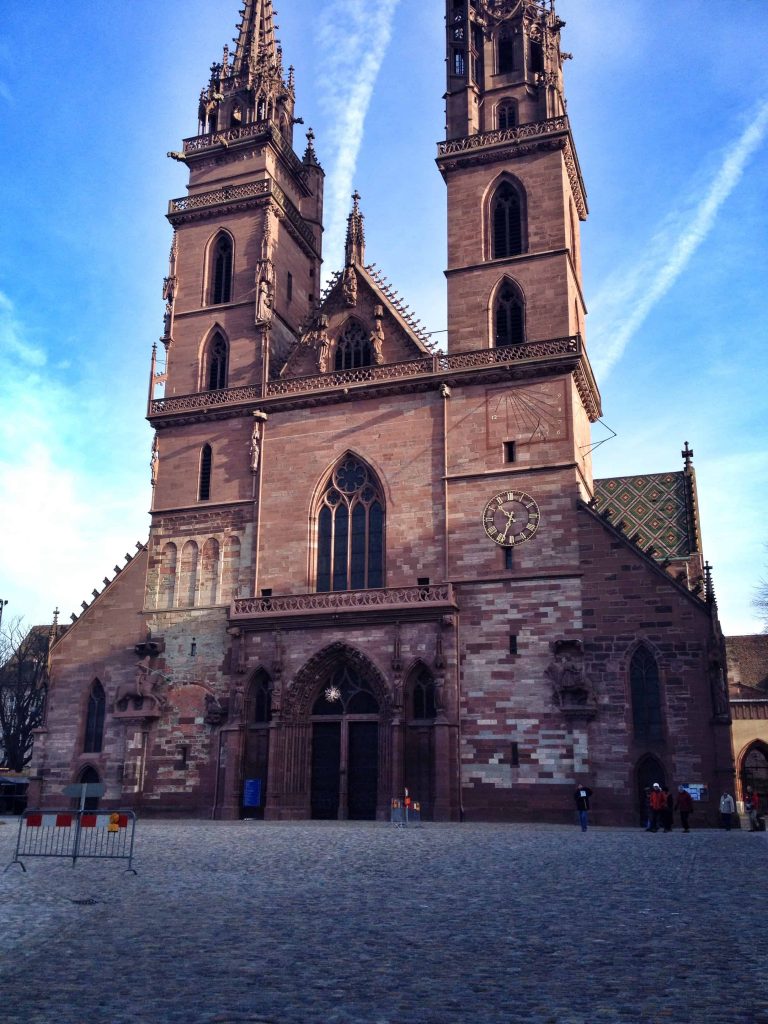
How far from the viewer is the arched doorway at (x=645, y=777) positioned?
1069 inches

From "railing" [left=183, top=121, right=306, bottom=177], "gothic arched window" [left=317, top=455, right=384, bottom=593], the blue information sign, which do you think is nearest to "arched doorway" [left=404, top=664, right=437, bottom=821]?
"gothic arched window" [left=317, top=455, right=384, bottom=593]

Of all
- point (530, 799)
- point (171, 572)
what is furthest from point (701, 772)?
point (171, 572)

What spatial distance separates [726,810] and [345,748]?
1082cm

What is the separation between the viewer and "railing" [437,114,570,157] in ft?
115

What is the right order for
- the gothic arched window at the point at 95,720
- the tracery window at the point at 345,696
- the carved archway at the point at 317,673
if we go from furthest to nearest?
the gothic arched window at the point at 95,720
the tracery window at the point at 345,696
the carved archway at the point at 317,673

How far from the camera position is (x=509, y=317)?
110 feet

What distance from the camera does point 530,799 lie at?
28.0 metres

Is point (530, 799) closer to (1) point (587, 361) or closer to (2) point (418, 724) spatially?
(2) point (418, 724)

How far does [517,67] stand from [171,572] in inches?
867

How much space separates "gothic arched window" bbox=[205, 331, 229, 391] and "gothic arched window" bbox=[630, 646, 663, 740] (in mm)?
18210

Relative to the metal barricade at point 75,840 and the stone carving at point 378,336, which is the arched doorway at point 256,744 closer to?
the metal barricade at point 75,840

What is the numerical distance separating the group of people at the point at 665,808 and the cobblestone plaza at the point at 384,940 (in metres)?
8.31

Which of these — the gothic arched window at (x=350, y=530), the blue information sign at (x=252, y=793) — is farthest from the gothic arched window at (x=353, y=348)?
the blue information sign at (x=252, y=793)

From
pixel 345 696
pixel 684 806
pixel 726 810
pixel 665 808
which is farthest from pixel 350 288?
pixel 726 810
